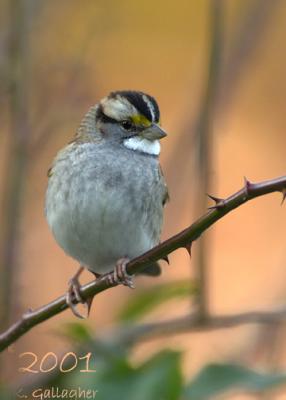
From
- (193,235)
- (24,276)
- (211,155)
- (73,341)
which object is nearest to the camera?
(193,235)

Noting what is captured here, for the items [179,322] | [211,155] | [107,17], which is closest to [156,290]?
[179,322]

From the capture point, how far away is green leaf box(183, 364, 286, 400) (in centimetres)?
305

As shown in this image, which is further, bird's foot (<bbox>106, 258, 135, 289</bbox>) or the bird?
the bird

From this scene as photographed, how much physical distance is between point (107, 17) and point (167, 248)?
2.39m

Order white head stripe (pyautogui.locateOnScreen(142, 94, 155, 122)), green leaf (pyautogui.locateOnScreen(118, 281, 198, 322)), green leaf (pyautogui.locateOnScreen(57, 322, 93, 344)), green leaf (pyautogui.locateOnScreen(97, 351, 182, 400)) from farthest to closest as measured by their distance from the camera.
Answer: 1. white head stripe (pyautogui.locateOnScreen(142, 94, 155, 122))
2. green leaf (pyautogui.locateOnScreen(118, 281, 198, 322))
3. green leaf (pyautogui.locateOnScreen(57, 322, 93, 344))
4. green leaf (pyautogui.locateOnScreen(97, 351, 182, 400))

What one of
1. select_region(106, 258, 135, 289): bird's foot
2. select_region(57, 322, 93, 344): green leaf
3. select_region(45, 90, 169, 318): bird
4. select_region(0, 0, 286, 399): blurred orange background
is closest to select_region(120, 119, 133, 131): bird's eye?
select_region(45, 90, 169, 318): bird

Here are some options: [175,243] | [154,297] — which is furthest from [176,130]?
[175,243]

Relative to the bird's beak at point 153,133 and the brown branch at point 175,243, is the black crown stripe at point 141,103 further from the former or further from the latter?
the brown branch at point 175,243

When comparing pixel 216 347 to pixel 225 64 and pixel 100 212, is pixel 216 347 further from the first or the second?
pixel 225 64

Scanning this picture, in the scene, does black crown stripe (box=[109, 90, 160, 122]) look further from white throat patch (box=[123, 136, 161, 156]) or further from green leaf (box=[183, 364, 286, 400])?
green leaf (box=[183, 364, 286, 400])

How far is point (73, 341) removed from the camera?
3.38 meters

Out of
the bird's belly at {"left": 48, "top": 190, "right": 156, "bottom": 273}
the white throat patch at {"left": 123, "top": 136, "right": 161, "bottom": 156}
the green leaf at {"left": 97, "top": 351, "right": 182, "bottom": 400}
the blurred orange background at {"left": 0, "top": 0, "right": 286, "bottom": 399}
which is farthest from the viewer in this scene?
the blurred orange background at {"left": 0, "top": 0, "right": 286, "bottom": 399}

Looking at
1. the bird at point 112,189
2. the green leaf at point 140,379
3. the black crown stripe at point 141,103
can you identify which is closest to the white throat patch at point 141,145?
the bird at point 112,189

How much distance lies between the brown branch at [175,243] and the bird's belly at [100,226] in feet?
2.94
